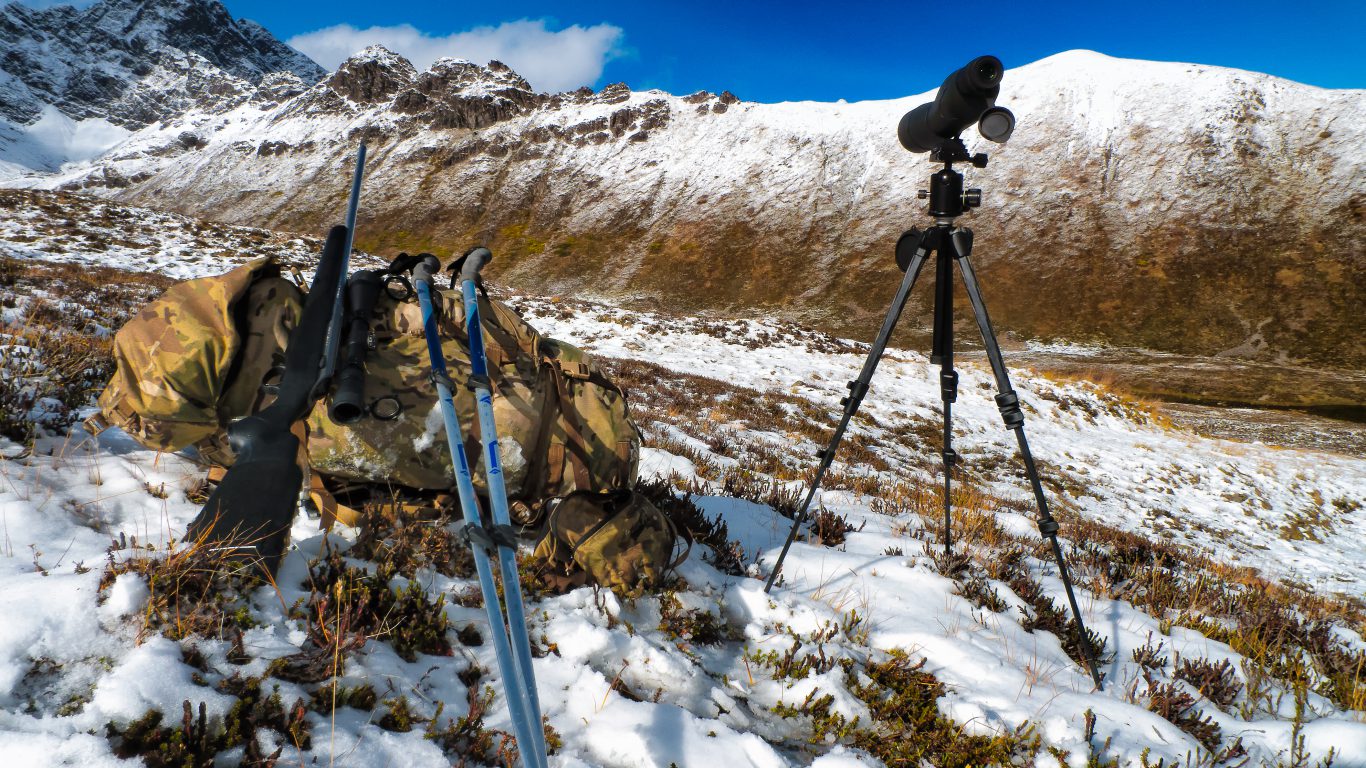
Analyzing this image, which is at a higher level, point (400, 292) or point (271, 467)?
point (400, 292)

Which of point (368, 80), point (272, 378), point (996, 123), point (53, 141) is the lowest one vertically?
point (272, 378)

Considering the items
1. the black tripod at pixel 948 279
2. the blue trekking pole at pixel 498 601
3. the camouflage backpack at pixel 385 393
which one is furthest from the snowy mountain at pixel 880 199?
the blue trekking pole at pixel 498 601

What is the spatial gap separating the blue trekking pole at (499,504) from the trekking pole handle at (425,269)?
0.13 m

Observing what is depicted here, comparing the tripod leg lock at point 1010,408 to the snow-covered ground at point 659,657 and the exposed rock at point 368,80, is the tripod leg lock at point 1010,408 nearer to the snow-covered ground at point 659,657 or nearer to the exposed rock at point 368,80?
the snow-covered ground at point 659,657

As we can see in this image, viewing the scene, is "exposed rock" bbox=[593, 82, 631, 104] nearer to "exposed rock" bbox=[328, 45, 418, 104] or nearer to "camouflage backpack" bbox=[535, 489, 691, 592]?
"exposed rock" bbox=[328, 45, 418, 104]

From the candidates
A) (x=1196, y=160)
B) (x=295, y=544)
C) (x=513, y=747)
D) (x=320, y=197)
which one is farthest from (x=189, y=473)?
(x=320, y=197)

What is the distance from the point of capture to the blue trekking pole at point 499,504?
5.34ft

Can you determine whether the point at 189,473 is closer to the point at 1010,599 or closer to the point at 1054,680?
the point at 1054,680

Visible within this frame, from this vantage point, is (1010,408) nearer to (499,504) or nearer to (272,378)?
(499,504)

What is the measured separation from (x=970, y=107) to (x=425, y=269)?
2.89m

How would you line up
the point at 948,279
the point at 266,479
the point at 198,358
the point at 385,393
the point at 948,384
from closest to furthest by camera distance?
the point at 266,479
the point at 198,358
the point at 385,393
the point at 948,279
the point at 948,384

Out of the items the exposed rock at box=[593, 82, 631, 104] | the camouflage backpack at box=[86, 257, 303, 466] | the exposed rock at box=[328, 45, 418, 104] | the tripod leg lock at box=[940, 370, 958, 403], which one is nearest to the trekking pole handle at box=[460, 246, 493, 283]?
the camouflage backpack at box=[86, 257, 303, 466]

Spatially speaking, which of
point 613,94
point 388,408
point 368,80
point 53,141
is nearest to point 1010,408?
point 388,408

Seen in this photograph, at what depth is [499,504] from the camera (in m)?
1.99
